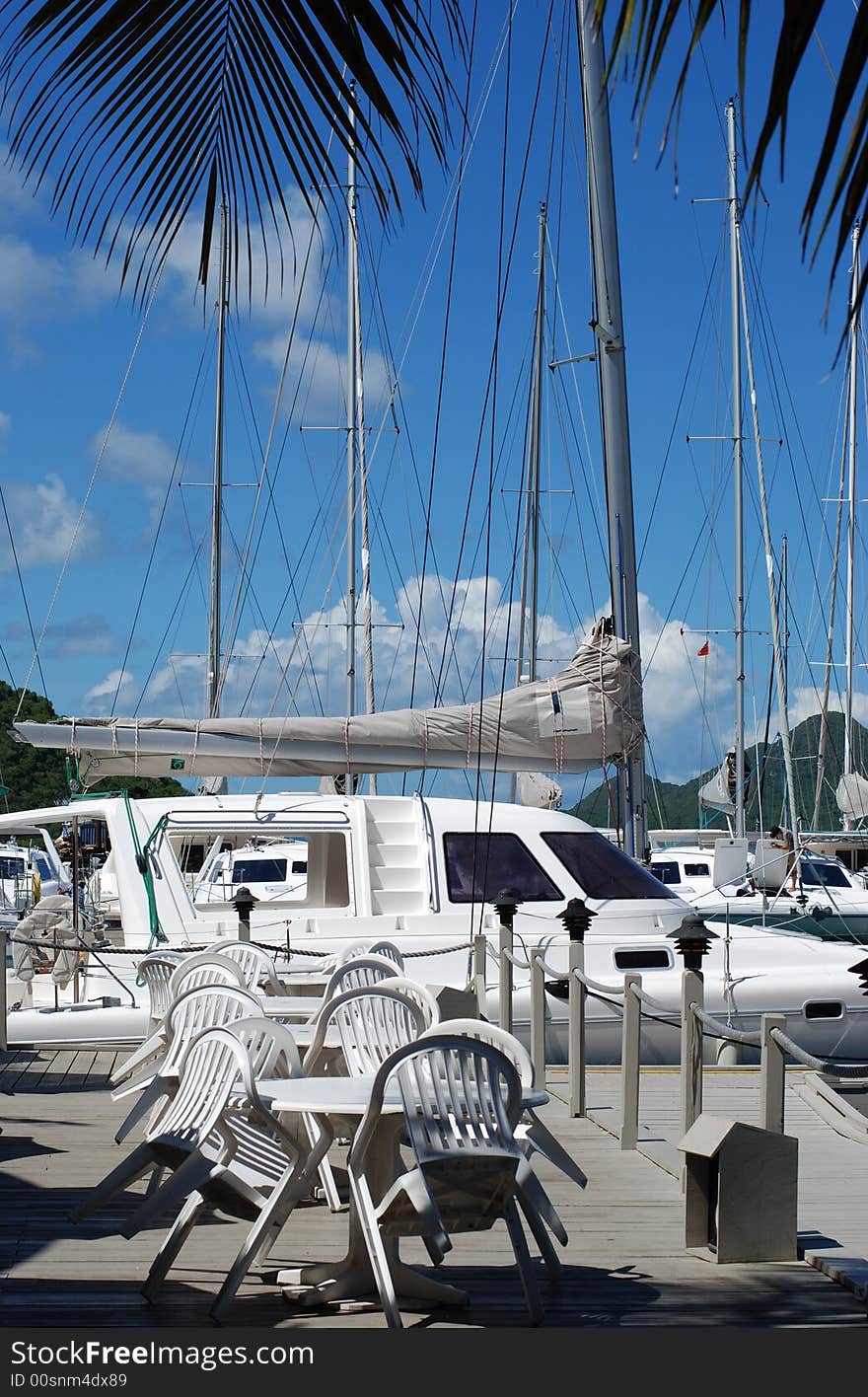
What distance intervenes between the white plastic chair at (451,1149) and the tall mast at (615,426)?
10.8 m

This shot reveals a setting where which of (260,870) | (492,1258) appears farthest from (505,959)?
(260,870)

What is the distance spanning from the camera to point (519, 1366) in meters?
5.05

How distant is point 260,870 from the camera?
102 ft

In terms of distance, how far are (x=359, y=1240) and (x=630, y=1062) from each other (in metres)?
3.58

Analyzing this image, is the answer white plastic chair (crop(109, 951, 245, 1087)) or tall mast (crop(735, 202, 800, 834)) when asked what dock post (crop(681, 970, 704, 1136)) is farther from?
tall mast (crop(735, 202, 800, 834))

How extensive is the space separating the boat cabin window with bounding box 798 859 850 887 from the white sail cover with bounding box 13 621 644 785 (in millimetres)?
20059

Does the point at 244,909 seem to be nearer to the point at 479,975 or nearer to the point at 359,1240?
the point at 479,975

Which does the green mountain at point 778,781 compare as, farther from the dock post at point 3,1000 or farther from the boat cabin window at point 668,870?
the dock post at point 3,1000

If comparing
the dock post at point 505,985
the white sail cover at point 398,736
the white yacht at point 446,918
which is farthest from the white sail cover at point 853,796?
the dock post at point 505,985

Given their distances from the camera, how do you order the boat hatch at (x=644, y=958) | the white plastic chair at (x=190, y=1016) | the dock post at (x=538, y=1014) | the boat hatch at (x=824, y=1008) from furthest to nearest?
the boat hatch at (x=824, y=1008) → the boat hatch at (x=644, y=958) → the dock post at (x=538, y=1014) → the white plastic chair at (x=190, y=1016)

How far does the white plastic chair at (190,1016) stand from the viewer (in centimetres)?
695

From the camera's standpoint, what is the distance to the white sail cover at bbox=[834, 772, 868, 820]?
147ft

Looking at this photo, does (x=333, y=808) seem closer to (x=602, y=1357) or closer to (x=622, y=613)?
(x=622, y=613)

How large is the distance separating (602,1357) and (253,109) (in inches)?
160
